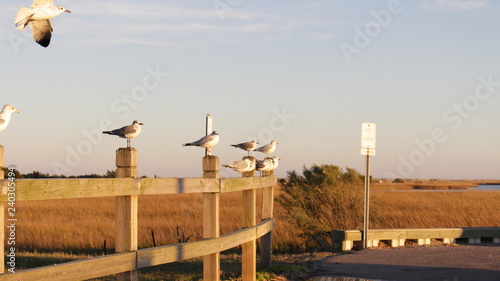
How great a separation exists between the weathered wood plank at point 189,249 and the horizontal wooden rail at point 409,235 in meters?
5.43

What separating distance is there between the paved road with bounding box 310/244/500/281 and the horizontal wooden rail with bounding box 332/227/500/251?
559 millimetres

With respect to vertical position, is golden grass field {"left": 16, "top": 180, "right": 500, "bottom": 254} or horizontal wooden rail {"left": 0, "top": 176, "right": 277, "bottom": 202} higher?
horizontal wooden rail {"left": 0, "top": 176, "right": 277, "bottom": 202}

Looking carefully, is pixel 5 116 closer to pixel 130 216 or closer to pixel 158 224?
pixel 130 216

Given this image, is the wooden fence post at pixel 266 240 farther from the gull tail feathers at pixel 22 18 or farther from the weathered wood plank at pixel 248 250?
the gull tail feathers at pixel 22 18

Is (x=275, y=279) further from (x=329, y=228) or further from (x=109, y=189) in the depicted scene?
(x=329, y=228)

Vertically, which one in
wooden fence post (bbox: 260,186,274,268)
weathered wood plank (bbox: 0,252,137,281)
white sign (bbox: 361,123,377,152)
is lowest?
wooden fence post (bbox: 260,186,274,268)

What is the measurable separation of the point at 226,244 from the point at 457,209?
20.6m

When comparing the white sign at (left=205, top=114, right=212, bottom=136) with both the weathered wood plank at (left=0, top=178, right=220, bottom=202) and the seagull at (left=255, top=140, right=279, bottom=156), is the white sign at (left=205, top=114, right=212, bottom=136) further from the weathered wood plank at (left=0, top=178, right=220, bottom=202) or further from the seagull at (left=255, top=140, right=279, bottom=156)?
the seagull at (left=255, top=140, right=279, bottom=156)

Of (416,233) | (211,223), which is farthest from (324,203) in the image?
(211,223)

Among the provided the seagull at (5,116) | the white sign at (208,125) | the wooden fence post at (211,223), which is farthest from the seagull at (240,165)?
the seagull at (5,116)

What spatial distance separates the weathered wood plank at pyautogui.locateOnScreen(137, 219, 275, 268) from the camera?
8.19 m

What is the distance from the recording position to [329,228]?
2006cm

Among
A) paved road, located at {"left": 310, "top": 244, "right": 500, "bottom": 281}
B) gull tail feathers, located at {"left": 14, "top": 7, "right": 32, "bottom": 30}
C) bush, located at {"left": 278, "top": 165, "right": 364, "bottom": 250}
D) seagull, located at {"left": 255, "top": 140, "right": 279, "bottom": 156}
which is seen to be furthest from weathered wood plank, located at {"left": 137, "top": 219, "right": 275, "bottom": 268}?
bush, located at {"left": 278, "top": 165, "right": 364, "bottom": 250}

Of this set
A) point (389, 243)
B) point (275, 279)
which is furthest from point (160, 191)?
point (389, 243)
